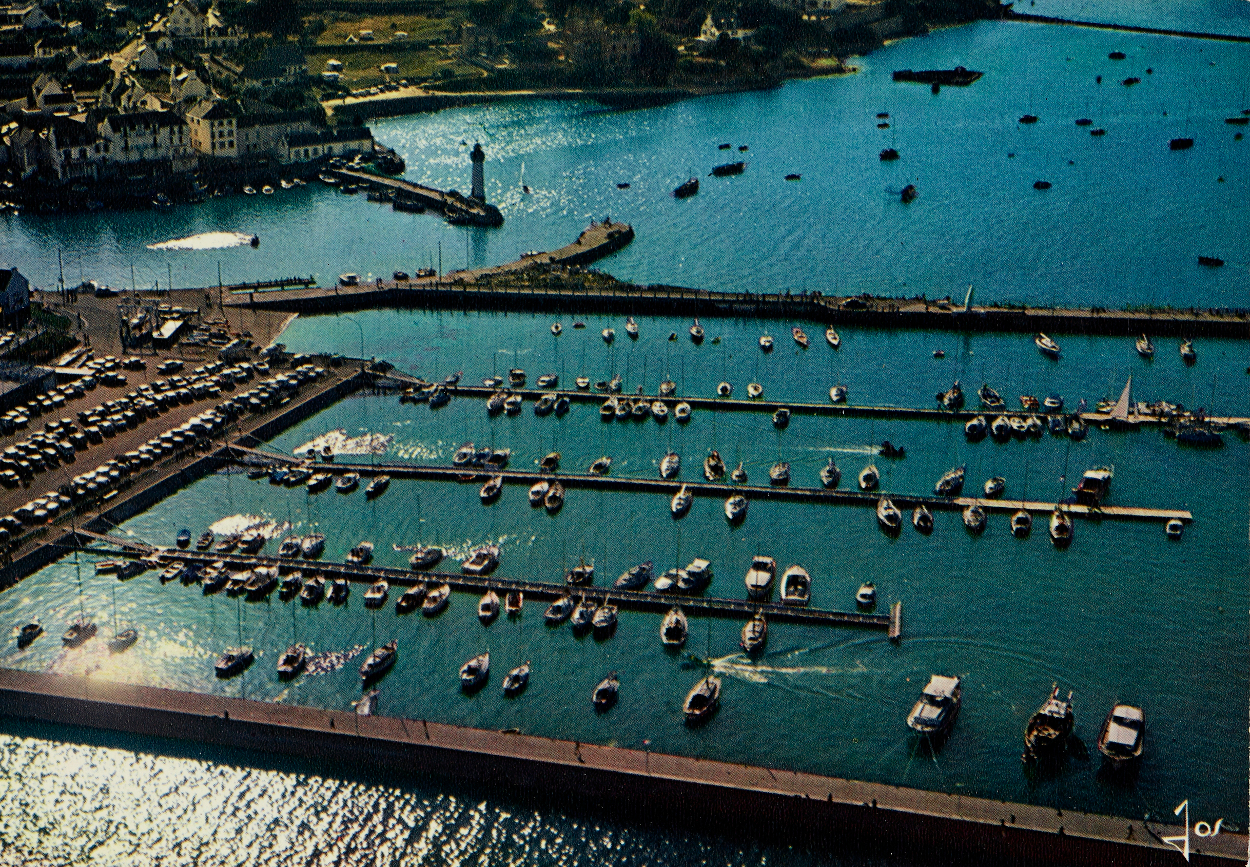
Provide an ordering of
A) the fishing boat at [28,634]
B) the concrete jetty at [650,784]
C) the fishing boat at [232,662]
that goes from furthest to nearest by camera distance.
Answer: the fishing boat at [28,634], the fishing boat at [232,662], the concrete jetty at [650,784]

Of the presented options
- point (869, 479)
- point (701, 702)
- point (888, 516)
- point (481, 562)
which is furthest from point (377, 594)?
point (869, 479)

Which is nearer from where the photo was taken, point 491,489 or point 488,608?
point 488,608

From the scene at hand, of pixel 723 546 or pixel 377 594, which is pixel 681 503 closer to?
pixel 723 546

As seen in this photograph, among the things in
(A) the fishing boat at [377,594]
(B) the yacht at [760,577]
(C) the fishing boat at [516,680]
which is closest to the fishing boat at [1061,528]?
(B) the yacht at [760,577]

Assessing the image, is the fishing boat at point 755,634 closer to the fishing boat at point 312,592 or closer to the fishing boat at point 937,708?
the fishing boat at point 937,708

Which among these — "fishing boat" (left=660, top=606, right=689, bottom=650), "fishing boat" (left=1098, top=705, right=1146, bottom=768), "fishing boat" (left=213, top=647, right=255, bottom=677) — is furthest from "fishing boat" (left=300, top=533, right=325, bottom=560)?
"fishing boat" (left=1098, top=705, right=1146, bottom=768)

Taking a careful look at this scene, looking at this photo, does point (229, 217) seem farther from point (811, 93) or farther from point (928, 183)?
point (811, 93)

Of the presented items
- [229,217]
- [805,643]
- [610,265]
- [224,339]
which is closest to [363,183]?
[229,217]
